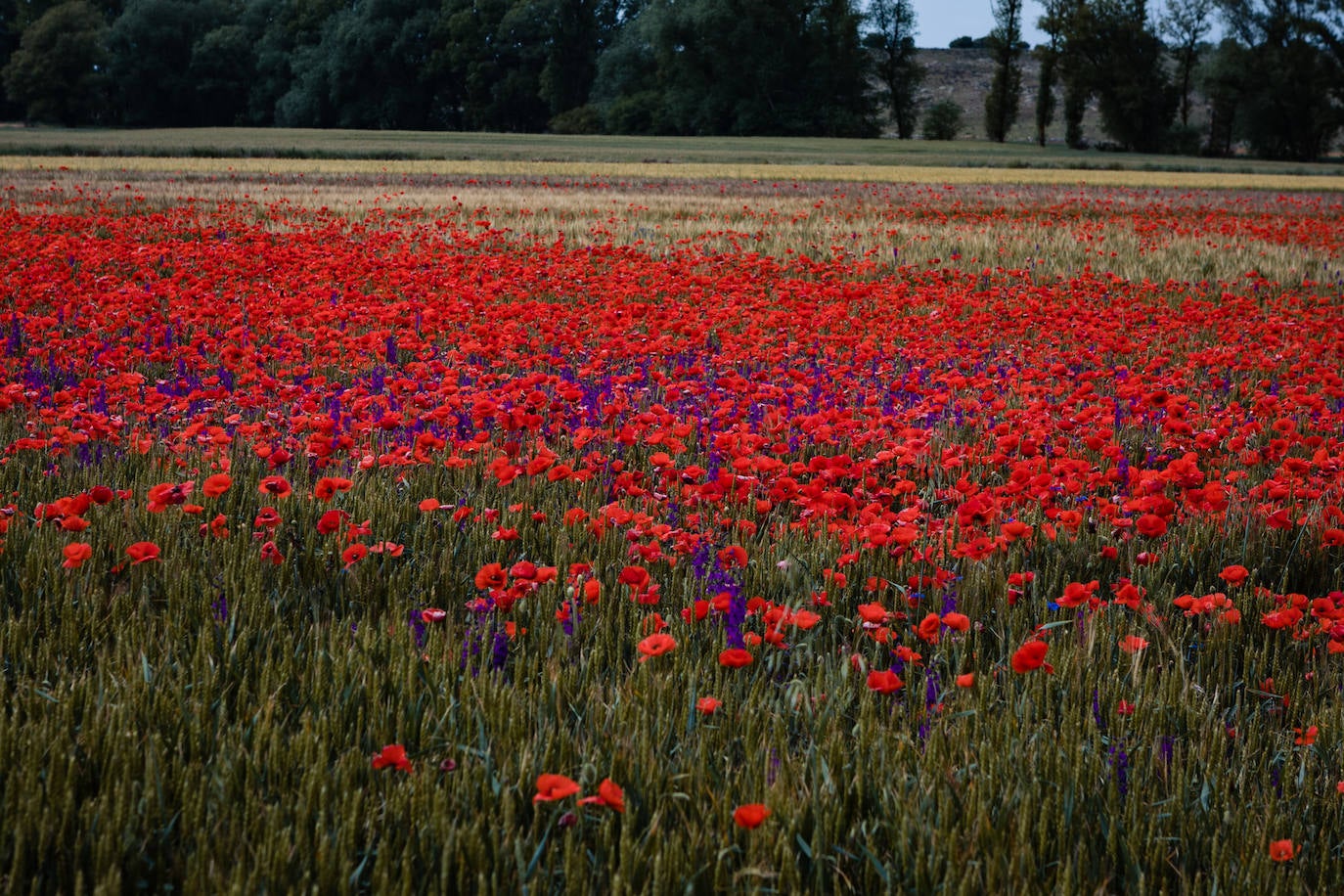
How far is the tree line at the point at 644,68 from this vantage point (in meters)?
75.1

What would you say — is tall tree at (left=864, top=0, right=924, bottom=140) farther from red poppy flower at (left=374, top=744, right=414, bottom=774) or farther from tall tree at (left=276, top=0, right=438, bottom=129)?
red poppy flower at (left=374, top=744, right=414, bottom=774)

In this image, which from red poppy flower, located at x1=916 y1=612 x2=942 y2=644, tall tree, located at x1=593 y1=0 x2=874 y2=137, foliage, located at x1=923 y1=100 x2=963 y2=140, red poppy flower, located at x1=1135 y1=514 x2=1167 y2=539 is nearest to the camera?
red poppy flower, located at x1=916 y1=612 x2=942 y2=644

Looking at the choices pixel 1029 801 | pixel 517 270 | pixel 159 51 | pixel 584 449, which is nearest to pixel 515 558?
pixel 584 449

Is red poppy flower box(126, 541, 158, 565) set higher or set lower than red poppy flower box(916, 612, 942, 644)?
higher

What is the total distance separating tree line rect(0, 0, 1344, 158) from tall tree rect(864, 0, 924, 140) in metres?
0.19

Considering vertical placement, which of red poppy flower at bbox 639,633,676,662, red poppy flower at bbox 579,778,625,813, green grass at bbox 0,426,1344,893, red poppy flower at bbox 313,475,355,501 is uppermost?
red poppy flower at bbox 313,475,355,501

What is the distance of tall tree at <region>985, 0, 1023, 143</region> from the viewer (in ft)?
262

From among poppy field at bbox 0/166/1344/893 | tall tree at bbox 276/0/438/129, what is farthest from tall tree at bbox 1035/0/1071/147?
poppy field at bbox 0/166/1344/893

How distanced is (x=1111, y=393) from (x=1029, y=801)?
4.58 m

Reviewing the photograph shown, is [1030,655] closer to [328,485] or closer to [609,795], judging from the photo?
[609,795]

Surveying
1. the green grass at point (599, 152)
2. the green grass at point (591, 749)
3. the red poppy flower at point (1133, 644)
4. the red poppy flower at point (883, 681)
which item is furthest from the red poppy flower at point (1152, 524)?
the green grass at point (599, 152)

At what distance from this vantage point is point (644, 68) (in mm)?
88812

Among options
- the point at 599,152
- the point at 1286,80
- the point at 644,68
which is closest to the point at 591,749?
the point at 599,152

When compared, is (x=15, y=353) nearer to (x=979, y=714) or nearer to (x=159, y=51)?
(x=979, y=714)
